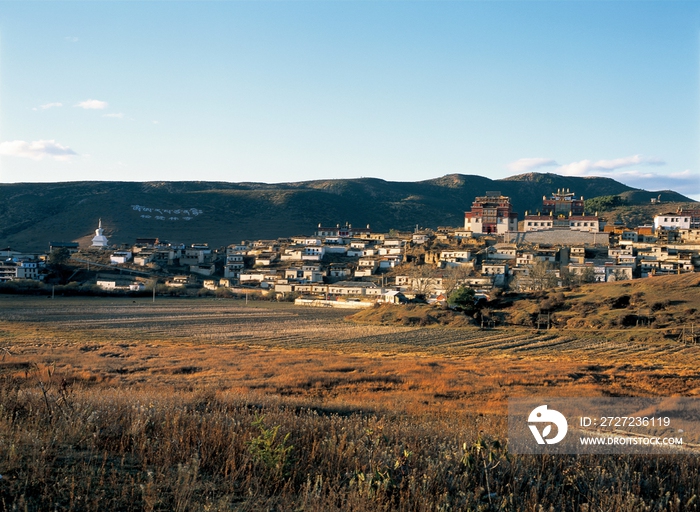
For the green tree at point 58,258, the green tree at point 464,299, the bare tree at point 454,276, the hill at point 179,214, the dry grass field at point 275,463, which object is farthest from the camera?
the hill at point 179,214

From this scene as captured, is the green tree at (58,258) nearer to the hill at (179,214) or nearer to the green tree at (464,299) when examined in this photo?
the hill at (179,214)

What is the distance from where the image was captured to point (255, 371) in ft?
69.1

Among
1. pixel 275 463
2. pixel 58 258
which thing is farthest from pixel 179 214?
pixel 275 463

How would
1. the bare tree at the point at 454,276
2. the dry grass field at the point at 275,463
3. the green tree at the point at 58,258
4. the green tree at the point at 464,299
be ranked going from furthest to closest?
the green tree at the point at 58,258
the bare tree at the point at 454,276
the green tree at the point at 464,299
the dry grass field at the point at 275,463

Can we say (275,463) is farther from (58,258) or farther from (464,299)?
(58,258)

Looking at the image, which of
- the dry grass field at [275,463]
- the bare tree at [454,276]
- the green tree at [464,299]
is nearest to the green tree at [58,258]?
the bare tree at [454,276]

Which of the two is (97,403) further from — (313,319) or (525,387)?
(313,319)

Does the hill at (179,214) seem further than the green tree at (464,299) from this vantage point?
Yes

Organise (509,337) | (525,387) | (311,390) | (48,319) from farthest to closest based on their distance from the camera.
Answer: (48,319) → (509,337) → (525,387) → (311,390)

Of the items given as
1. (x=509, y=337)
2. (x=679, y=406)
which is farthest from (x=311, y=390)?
(x=509, y=337)

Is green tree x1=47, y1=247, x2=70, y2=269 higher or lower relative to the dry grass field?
lower

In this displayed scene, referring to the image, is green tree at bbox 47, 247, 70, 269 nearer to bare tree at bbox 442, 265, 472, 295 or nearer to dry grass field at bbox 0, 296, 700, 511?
bare tree at bbox 442, 265, 472, 295

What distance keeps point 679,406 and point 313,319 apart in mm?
37969

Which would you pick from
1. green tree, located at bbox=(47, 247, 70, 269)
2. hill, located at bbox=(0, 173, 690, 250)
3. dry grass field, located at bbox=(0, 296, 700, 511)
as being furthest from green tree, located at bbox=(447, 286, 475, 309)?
hill, located at bbox=(0, 173, 690, 250)
